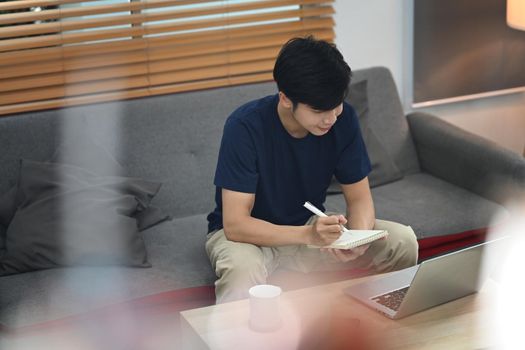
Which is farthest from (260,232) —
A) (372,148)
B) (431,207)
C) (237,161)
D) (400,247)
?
(372,148)

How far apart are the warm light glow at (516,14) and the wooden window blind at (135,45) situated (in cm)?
77

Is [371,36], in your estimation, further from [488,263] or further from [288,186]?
[488,263]

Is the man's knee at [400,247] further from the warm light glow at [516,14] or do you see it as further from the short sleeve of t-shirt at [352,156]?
the warm light glow at [516,14]

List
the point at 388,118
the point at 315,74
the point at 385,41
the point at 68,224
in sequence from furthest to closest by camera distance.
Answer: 1. the point at 385,41
2. the point at 388,118
3. the point at 68,224
4. the point at 315,74

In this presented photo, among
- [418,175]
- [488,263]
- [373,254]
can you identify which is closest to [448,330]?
[488,263]

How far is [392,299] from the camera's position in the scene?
7.58ft

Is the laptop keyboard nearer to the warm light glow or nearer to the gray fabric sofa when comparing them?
the gray fabric sofa

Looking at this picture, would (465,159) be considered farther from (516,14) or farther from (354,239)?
(354,239)

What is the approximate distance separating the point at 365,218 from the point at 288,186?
0.84 ft

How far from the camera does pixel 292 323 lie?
2.20 meters

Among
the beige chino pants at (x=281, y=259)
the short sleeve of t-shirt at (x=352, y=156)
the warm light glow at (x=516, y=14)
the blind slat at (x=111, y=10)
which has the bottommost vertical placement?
the beige chino pants at (x=281, y=259)

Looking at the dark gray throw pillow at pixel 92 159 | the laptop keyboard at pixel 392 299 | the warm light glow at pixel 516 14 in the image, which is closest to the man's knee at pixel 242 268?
the laptop keyboard at pixel 392 299

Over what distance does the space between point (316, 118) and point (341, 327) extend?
63 cm

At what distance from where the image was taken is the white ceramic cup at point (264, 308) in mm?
2119
